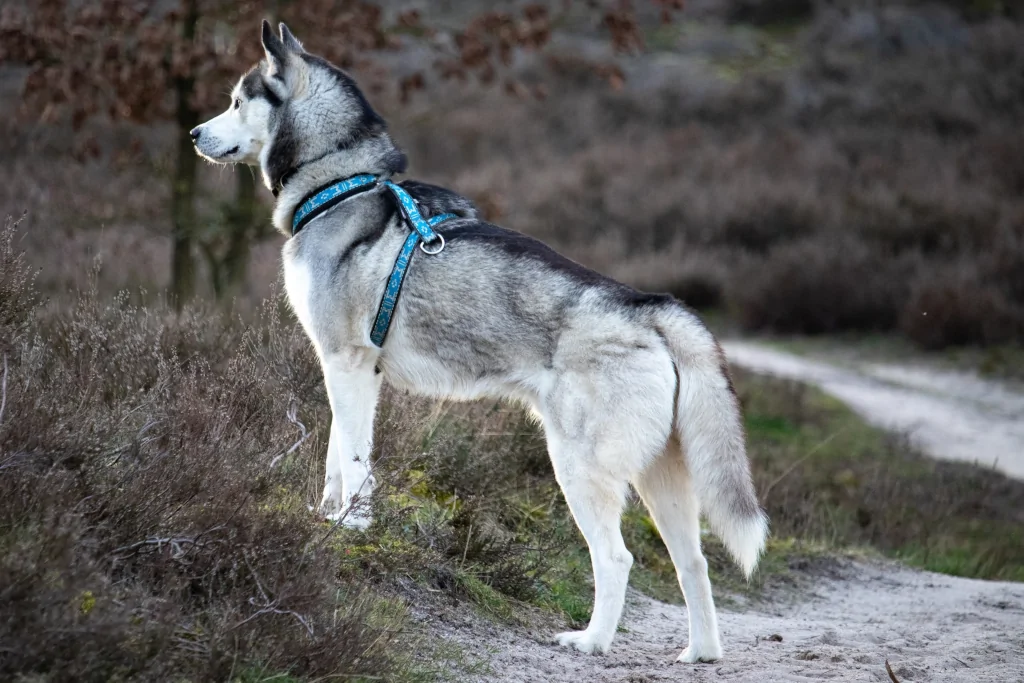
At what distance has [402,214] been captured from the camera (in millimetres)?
4676

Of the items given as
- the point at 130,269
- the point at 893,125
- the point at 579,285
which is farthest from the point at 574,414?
the point at 893,125

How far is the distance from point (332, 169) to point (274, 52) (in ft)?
1.97

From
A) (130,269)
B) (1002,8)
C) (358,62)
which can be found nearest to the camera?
(358,62)

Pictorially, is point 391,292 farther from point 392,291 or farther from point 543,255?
point 543,255

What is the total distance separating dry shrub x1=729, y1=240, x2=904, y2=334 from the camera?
47.1 ft

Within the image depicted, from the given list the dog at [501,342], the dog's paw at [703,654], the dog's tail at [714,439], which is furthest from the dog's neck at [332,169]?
the dog's paw at [703,654]

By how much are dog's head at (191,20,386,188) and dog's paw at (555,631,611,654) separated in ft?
8.01

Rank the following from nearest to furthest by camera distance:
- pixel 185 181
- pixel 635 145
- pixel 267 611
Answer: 1. pixel 267 611
2. pixel 185 181
3. pixel 635 145

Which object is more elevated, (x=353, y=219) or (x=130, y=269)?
(x=353, y=219)

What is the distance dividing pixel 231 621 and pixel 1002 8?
32.8m

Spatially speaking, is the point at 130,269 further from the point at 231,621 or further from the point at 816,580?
the point at 231,621

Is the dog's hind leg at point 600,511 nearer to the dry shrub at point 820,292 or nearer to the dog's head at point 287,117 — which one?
the dog's head at point 287,117

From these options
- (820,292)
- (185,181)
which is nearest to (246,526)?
(185,181)

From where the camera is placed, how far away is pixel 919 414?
35.4 ft
